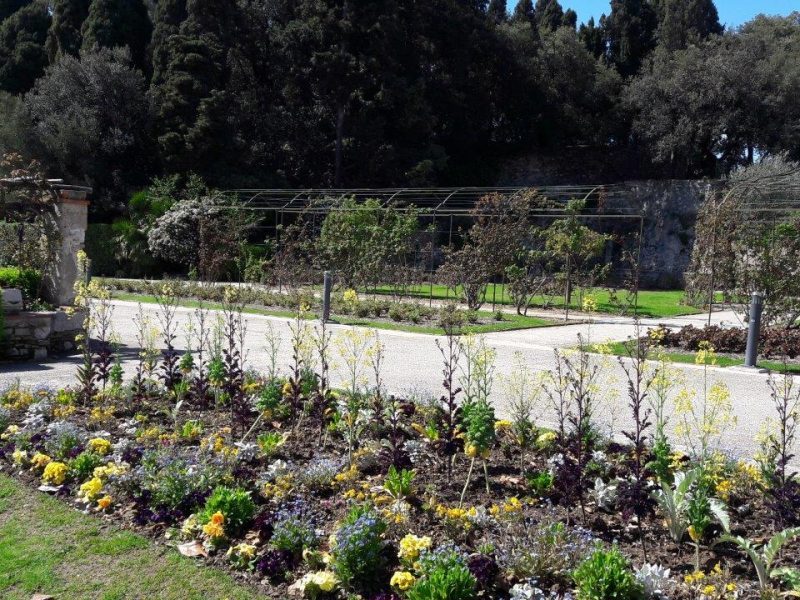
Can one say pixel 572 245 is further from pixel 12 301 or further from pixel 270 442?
pixel 270 442

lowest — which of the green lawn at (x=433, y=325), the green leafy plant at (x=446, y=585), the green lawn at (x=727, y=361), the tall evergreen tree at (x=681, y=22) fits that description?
the green leafy plant at (x=446, y=585)

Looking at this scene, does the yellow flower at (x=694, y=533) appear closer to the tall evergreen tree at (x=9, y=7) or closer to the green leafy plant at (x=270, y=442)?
the green leafy plant at (x=270, y=442)

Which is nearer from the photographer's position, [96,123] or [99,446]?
[99,446]

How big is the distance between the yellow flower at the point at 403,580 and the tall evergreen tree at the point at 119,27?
110 feet

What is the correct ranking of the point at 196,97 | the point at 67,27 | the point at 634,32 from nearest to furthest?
the point at 196,97 < the point at 67,27 < the point at 634,32

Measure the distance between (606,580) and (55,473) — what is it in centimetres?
339

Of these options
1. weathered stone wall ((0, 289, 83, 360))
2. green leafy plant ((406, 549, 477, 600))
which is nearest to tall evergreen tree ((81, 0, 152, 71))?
weathered stone wall ((0, 289, 83, 360))

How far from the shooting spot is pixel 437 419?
204 inches

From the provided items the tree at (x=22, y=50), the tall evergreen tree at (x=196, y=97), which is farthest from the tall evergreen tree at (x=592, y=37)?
the tree at (x=22, y=50)

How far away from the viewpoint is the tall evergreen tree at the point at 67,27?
113 feet

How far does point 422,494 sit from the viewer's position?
4.34m

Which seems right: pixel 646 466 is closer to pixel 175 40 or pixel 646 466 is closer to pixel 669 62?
pixel 175 40

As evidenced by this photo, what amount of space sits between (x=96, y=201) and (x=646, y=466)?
27812 mm

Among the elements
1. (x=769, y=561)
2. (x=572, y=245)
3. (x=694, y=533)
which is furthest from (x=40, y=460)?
(x=572, y=245)
